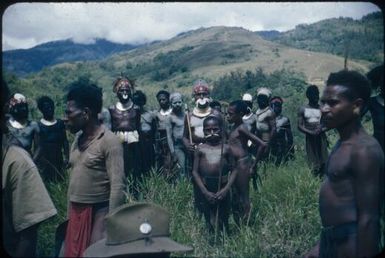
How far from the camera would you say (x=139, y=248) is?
2678mm

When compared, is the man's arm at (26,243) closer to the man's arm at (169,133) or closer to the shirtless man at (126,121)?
the shirtless man at (126,121)

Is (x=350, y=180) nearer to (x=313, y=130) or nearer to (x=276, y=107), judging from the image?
(x=313, y=130)

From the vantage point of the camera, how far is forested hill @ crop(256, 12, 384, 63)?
40975 mm

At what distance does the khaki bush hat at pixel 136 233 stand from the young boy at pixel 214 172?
229cm

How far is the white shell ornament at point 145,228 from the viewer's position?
9.01 feet

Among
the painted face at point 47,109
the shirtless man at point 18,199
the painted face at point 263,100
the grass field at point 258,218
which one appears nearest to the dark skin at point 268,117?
the painted face at point 263,100

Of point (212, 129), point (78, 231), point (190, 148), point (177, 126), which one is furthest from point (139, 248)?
point (177, 126)

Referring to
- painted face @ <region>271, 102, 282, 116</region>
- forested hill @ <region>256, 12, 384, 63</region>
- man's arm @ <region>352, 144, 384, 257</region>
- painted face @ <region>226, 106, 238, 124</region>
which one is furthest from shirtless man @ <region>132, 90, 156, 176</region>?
forested hill @ <region>256, 12, 384, 63</region>

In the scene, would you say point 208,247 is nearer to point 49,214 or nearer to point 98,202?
point 98,202

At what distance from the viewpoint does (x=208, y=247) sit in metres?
4.93

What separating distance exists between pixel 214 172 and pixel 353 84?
2309 millimetres

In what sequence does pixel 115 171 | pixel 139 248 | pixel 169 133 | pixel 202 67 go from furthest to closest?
pixel 202 67 → pixel 169 133 → pixel 115 171 → pixel 139 248

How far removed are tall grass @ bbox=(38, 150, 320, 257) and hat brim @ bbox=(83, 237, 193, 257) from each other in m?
1.79

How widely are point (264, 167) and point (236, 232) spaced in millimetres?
1953
